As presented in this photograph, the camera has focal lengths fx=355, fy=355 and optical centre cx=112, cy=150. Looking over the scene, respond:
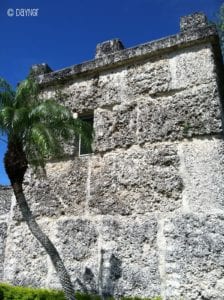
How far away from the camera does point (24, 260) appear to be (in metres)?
5.55

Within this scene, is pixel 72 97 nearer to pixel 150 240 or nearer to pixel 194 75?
pixel 194 75

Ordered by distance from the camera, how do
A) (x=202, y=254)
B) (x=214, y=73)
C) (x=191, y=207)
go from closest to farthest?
(x=202, y=254), (x=191, y=207), (x=214, y=73)

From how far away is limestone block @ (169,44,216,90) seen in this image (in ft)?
16.7

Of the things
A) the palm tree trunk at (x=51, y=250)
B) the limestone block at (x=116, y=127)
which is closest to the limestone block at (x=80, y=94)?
the limestone block at (x=116, y=127)

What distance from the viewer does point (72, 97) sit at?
618cm

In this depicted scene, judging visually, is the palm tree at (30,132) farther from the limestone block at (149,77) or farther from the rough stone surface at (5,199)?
the rough stone surface at (5,199)

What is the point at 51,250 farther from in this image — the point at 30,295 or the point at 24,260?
the point at 24,260

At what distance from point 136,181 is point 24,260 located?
2190mm

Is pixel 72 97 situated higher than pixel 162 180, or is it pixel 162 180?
pixel 72 97

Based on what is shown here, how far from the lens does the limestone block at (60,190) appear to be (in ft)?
18.1

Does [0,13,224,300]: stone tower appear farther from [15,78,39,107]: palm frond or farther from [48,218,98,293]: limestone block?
[15,78,39,107]: palm frond

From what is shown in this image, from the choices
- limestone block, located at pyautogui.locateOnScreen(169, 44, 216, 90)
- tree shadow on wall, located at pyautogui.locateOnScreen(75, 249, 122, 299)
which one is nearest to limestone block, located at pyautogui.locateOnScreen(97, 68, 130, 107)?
limestone block, located at pyautogui.locateOnScreen(169, 44, 216, 90)

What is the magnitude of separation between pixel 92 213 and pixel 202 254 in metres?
1.71

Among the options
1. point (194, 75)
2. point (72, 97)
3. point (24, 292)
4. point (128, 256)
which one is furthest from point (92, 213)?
point (194, 75)
